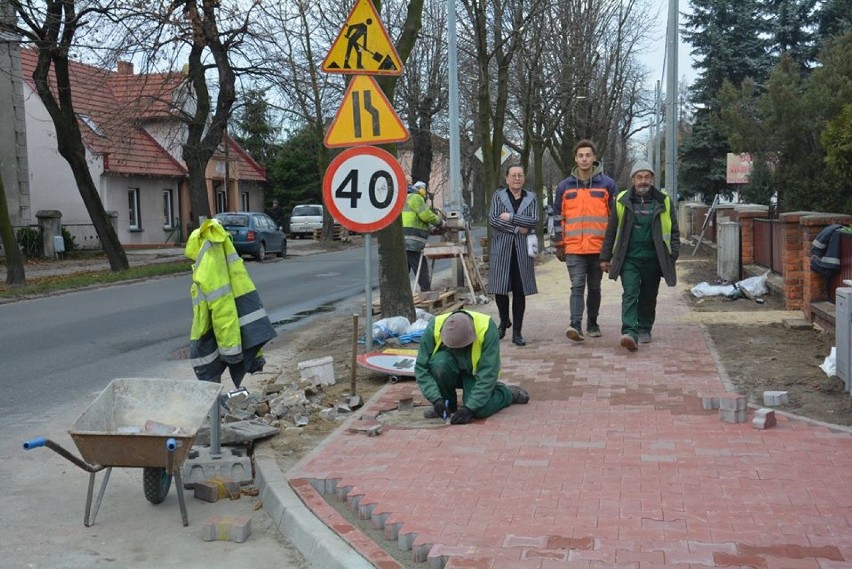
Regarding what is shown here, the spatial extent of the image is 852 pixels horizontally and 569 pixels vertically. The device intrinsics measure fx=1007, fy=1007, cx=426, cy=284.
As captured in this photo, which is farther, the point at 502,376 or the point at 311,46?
the point at 311,46

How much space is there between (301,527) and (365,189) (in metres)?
3.78

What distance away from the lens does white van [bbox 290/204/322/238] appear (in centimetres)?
5016

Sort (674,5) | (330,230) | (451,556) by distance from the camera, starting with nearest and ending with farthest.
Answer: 1. (451,556)
2. (674,5)
3. (330,230)

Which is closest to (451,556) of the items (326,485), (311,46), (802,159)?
(326,485)

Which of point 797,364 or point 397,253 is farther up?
point 397,253

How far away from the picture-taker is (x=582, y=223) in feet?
34.4

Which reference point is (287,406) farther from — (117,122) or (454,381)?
(117,122)

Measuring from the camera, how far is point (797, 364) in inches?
356

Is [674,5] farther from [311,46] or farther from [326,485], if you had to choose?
[326,485]

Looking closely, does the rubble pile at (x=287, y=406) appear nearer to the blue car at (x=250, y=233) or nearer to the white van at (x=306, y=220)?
the blue car at (x=250, y=233)

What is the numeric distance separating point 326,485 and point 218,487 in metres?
0.74

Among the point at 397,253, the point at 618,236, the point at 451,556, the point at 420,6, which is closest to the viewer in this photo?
the point at 451,556

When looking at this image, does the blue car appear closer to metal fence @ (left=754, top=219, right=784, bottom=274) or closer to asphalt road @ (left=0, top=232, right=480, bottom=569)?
asphalt road @ (left=0, top=232, right=480, bottom=569)

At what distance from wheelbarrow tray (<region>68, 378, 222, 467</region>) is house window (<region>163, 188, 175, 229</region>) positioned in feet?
126
